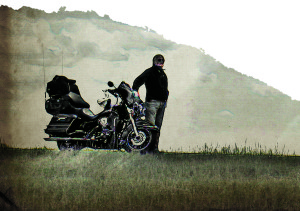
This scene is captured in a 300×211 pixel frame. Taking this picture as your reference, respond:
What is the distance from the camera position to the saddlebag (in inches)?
315

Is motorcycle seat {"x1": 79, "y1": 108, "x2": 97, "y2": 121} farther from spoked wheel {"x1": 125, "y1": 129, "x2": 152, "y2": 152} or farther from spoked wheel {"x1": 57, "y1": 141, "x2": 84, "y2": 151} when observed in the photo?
spoked wheel {"x1": 125, "y1": 129, "x2": 152, "y2": 152}

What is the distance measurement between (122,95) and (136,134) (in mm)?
904

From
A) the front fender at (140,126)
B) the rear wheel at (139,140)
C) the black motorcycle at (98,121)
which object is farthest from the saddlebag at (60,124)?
the rear wheel at (139,140)

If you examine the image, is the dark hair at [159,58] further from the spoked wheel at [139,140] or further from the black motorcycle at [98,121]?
the spoked wheel at [139,140]

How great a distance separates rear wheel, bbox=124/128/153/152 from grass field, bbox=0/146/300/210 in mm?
183

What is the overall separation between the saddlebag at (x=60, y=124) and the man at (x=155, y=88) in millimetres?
1702

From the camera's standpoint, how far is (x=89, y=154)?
8.38 metres

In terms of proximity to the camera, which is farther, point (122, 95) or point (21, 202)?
point (122, 95)

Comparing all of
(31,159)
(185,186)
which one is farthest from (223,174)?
(31,159)

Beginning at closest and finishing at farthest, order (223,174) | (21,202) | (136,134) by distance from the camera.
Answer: (21,202), (223,174), (136,134)

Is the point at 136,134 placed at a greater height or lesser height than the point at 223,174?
greater

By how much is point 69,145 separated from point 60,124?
2.01ft

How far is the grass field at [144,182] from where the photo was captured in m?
4.63

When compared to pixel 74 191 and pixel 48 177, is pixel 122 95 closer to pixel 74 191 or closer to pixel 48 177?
pixel 48 177
